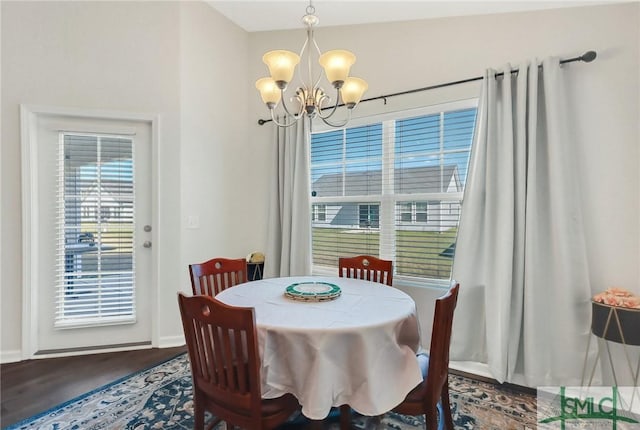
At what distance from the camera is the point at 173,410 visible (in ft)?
6.16

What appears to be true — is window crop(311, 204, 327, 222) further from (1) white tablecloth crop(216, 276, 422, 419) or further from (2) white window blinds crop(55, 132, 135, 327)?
(1) white tablecloth crop(216, 276, 422, 419)

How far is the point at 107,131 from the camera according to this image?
2715mm

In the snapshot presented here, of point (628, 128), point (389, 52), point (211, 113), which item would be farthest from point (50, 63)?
point (628, 128)

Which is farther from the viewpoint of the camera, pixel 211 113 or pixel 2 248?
pixel 211 113

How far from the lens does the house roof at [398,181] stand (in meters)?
2.52

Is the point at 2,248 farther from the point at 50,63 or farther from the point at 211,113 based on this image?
the point at 211,113

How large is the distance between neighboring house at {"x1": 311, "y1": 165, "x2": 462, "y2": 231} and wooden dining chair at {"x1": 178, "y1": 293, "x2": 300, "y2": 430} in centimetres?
179

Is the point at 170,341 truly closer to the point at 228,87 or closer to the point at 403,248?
the point at 403,248

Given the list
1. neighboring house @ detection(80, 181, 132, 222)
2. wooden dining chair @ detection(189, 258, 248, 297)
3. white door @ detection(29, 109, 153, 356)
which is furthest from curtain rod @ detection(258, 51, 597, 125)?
wooden dining chair @ detection(189, 258, 248, 297)

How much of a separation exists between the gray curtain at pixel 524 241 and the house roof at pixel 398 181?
256 millimetres

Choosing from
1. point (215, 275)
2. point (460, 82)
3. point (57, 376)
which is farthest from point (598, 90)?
point (57, 376)

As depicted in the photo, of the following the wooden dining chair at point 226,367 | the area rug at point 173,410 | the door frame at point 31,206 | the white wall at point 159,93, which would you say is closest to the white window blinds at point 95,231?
the door frame at point 31,206

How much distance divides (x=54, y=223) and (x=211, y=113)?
1.63 meters

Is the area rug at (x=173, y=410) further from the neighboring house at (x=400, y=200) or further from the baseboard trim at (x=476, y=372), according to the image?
the neighboring house at (x=400, y=200)
